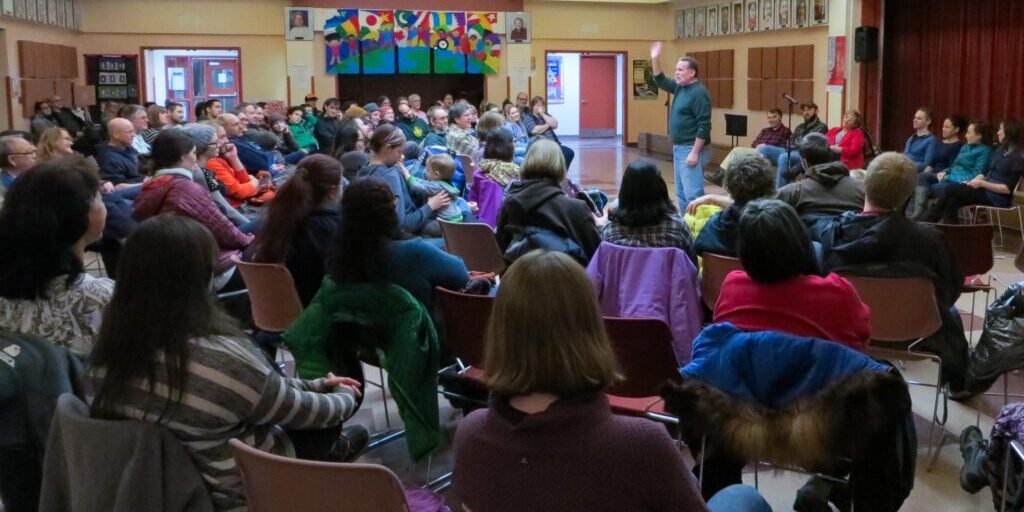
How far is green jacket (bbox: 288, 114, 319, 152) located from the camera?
41.6 ft

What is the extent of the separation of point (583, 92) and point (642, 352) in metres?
20.8

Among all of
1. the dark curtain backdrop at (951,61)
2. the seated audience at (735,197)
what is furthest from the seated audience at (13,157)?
the dark curtain backdrop at (951,61)

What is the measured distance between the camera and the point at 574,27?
18.6m

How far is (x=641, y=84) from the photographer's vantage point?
1931 cm

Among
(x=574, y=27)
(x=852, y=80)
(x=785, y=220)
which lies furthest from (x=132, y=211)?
(x=574, y=27)

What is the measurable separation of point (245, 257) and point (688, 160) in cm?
501

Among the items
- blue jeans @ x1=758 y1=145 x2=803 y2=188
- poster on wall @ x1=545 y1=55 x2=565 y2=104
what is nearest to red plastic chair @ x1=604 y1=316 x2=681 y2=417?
blue jeans @ x1=758 y1=145 x2=803 y2=188

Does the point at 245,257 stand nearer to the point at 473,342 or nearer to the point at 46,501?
the point at 473,342

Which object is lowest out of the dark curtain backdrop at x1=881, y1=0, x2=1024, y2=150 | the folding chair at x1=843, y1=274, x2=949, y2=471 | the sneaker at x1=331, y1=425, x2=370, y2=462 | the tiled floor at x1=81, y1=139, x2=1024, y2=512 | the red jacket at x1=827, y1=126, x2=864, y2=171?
the tiled floor at x1=81, y1=139, x2=1024, y2=512

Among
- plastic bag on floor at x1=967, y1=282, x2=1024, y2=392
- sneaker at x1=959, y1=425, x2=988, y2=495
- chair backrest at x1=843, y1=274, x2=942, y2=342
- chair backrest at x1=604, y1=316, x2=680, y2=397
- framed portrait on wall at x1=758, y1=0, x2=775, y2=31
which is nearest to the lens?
chair backrest at x1=604, y1=316, x2=680, y2=397

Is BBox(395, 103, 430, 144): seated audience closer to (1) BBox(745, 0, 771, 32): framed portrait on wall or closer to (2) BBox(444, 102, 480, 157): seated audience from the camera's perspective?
(2) BBox(444, 102, 480, 157): seated audience

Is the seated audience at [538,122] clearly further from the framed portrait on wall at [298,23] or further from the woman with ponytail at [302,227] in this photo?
the woman with ponytail at [302,227]

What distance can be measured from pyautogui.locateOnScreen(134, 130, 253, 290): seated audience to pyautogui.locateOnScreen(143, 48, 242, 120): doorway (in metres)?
13.8

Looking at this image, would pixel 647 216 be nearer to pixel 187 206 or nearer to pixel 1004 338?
pixel 1004 338
